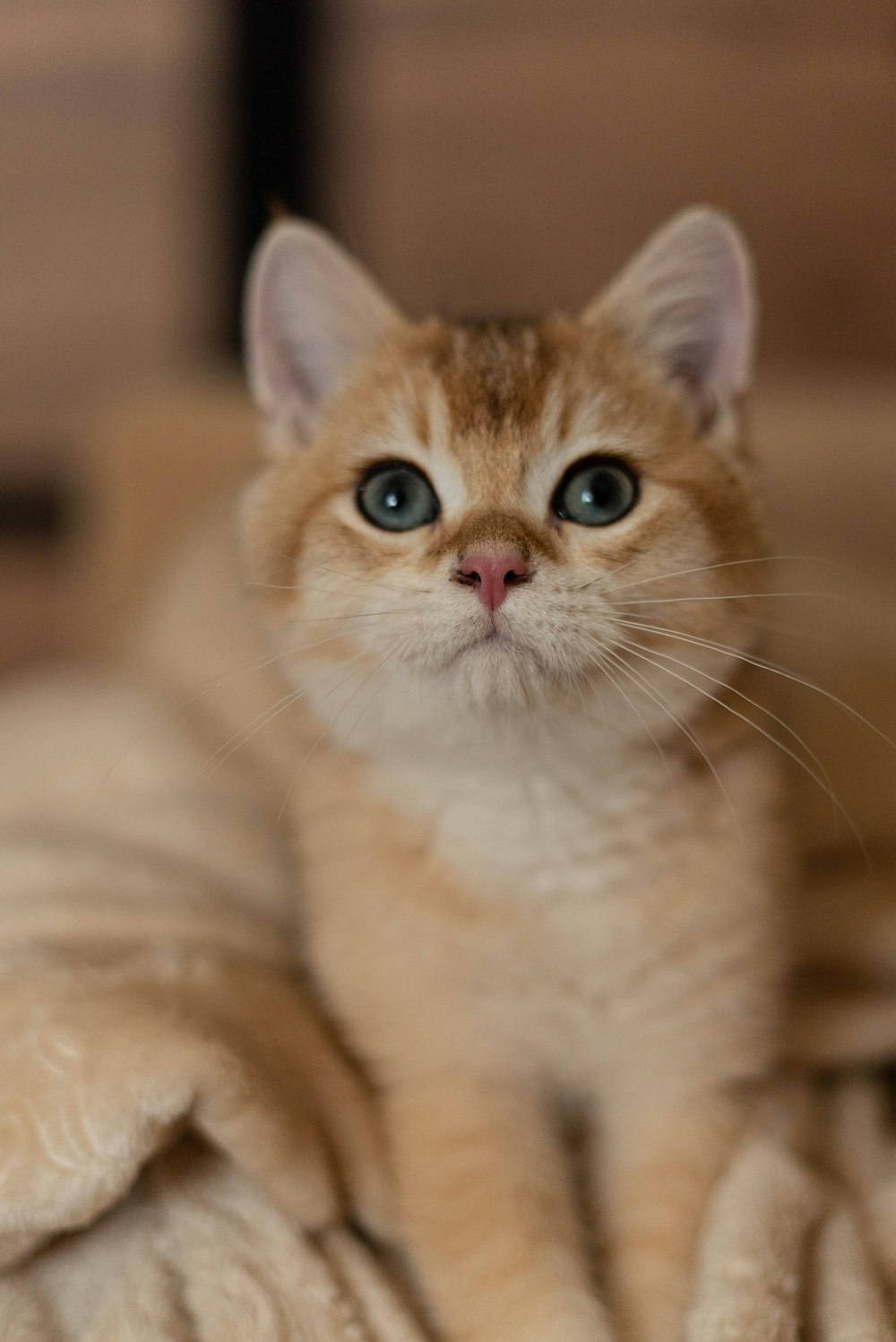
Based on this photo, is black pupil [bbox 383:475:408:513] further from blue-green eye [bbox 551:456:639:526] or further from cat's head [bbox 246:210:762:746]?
blue-green eye [bbox 551:456:639:526]

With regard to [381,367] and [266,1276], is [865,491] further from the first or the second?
[266,1276]

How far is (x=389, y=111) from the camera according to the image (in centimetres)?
297

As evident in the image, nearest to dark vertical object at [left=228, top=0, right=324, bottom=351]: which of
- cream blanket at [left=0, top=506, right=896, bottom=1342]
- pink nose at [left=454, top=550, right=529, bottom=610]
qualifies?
cream blanket at [left=0, top=506, right=896, bottom=1342]

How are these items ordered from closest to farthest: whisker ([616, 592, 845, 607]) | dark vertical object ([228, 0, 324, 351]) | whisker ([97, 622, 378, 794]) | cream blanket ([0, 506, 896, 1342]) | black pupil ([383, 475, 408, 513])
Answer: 1. cream blanket ([0, 506, 896, 1342])
2. whisker ([616, 592, 845, 607])
3. black pupil ([383, 475, 408, 513])
4. whisker ([97, 622, 378, 794])
5. dark vertical object ([228, 0, 324, 351])

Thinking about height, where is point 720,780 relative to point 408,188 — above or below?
below

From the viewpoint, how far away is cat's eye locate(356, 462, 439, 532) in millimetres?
1184

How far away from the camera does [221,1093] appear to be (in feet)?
3.36

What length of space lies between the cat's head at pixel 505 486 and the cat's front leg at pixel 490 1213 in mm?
434

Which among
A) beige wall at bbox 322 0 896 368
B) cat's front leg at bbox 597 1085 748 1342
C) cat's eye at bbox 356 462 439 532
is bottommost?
cat's front leg at bbox 597 1085 748 1342

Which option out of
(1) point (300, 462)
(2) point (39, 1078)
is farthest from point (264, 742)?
(2) point (39, 1078)

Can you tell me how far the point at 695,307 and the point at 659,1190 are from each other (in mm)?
955

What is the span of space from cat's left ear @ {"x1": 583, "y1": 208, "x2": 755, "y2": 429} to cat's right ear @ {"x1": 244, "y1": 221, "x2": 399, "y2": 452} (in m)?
0.27

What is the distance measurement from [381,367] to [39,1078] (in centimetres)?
83

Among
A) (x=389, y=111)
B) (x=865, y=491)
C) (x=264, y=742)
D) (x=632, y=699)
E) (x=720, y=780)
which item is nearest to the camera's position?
(x=632, y=699)
